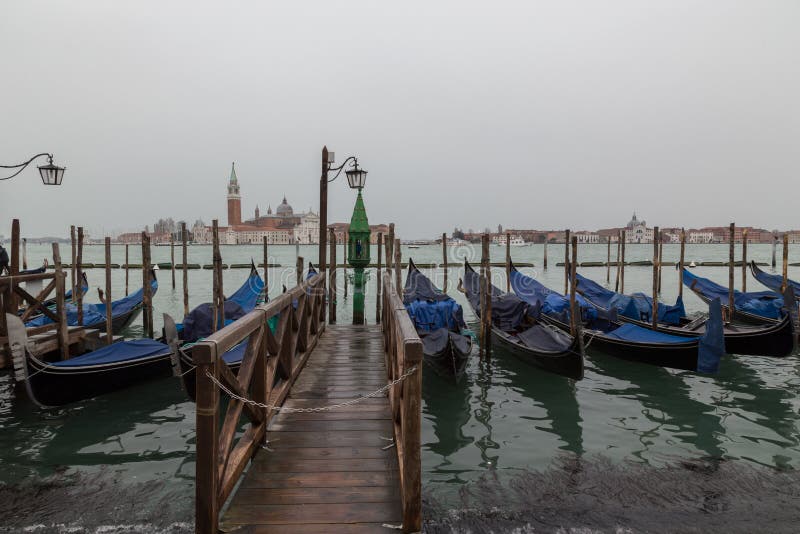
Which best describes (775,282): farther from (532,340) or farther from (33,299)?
(33,299)

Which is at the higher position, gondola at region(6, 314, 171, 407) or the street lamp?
the street lamp

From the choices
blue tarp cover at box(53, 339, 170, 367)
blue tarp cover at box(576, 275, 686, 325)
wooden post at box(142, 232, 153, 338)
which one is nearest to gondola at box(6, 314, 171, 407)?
blue tarp cover at box(53, 339, 170, 367)

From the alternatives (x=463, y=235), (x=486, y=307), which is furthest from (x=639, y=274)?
(x=463, y=235)

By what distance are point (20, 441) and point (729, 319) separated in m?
11.4

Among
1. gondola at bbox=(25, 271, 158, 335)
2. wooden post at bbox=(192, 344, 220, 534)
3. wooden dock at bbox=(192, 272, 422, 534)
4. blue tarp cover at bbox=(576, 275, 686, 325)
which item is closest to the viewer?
wooden post at bbox=(192, 344, 220, 534)

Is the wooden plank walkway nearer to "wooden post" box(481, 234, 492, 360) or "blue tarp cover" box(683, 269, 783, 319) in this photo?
"wooden post" box(481, 234, 492, 360)

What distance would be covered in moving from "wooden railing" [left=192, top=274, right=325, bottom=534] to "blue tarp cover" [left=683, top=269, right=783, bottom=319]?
10.4 meters

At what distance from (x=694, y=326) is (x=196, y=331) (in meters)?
8.74

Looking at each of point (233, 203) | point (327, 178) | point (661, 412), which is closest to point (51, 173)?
point (327, 178)

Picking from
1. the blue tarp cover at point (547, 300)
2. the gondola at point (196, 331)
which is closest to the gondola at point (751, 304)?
the blue tarp cover at point (547, 300)

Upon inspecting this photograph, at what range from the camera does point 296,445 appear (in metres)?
3.18

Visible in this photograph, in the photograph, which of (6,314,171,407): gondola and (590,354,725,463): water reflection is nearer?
(590,354,725,463): water reflection

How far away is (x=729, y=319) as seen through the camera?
9547 millimetres

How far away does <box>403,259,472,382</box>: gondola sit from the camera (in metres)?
6.40
